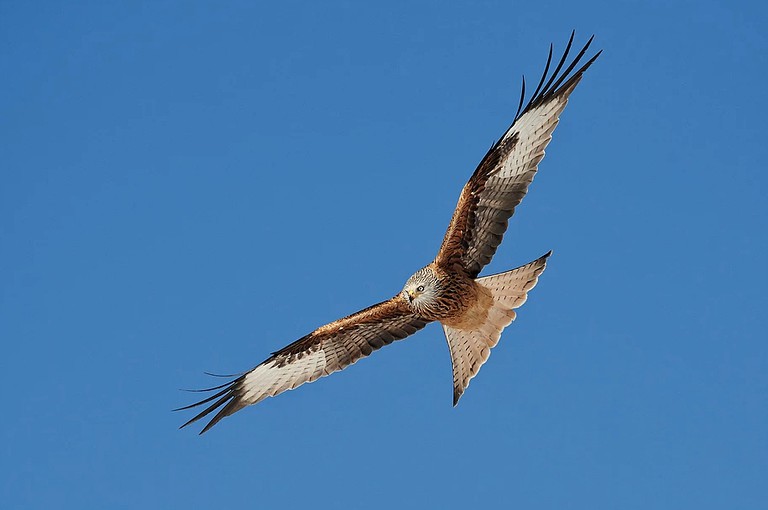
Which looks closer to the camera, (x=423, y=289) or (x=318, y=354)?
(x=423, y=289)

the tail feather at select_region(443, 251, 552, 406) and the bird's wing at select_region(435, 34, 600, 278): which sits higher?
the bird's wing at select_region(435, 34, 600, 278)

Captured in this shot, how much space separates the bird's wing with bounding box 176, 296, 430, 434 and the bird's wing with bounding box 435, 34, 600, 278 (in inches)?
41.8

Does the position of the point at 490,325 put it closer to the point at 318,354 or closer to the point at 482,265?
the point at 482,265

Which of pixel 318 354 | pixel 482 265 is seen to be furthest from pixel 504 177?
pixel 318 354

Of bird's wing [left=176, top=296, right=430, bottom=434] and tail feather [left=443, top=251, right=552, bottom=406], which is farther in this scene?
bird's wing [left=176, top=296, right=430, bottom=434]

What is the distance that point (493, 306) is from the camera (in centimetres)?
1153

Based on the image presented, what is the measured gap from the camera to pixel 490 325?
11586 mm

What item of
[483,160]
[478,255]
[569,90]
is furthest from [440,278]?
[569,90]

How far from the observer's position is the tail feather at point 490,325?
1130 centimetres

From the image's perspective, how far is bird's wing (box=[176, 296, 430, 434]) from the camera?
12.1m

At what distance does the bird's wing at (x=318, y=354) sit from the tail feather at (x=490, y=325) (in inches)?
21.2

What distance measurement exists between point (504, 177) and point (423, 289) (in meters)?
1.31

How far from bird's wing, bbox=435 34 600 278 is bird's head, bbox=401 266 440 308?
7.5 inches

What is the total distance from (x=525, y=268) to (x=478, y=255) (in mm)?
504
